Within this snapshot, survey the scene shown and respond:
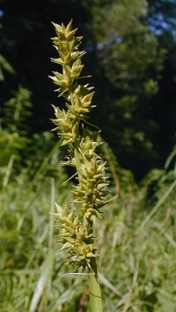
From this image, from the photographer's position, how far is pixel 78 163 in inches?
21.0

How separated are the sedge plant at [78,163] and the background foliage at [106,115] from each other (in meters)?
0.80

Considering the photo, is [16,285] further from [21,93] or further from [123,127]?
[123,127]

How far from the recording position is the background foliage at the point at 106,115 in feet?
7.39

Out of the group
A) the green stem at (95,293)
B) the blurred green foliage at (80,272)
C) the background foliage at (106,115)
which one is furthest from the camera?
the background foliage at (106,115)

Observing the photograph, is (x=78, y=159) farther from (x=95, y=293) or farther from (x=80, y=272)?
(x=80, y=272)

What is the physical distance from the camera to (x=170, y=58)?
2577 centimetres

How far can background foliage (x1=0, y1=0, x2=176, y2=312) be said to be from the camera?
225 centimetres

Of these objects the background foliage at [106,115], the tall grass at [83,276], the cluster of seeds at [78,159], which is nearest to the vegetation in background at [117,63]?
the background foliage at [106,115]

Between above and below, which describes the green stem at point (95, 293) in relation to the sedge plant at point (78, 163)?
below

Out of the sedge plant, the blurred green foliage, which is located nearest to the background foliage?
the blurred green foliage

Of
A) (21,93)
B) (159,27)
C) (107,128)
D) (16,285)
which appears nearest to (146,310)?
(16,285)

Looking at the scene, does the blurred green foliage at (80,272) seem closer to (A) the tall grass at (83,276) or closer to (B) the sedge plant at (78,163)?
(A) the tall grass at (83,276)

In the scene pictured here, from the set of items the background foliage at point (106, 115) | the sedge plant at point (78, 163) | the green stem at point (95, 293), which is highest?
the background foliage at point (106, 115)

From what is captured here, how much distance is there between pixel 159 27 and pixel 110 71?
11.8 feet
